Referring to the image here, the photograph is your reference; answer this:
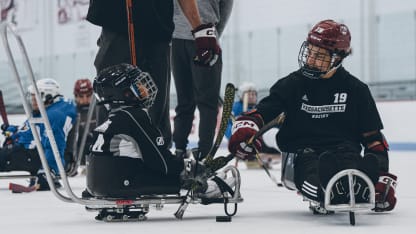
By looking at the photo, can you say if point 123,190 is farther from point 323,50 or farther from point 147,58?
point 323,50

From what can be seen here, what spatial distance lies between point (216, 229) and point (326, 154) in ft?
1.27

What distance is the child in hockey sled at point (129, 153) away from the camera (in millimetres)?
2150

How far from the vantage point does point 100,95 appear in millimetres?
2213

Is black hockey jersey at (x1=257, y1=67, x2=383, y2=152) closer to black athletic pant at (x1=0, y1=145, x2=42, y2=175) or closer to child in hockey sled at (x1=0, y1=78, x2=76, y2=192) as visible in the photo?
child in hockey sled at (x1=0, y1=78, x2=76, y2=192)

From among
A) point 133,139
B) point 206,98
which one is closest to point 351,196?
point 133,139

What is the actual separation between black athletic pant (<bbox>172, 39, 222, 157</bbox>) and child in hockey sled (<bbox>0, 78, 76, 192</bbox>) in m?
0.84

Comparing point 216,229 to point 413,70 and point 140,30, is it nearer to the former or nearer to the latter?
point 140,30

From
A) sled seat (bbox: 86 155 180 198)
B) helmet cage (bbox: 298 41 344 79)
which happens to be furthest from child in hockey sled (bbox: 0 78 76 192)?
helmet cage (bbox: 298 41 344 79)

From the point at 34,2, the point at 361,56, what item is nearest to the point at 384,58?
the point at 361,56

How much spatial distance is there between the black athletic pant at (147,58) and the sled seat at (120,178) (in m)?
Result: 0.37

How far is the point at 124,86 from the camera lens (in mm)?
2166

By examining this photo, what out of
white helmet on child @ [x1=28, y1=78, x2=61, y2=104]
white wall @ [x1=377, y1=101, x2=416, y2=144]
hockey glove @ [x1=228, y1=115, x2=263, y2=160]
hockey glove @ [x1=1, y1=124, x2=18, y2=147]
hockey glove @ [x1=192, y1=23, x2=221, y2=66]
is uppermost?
hockey glove @ [x1=192, y1=23, x2=221, y2=66]

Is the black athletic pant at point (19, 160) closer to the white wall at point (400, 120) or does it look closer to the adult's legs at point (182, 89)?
the adult's legs at point (182, 89)

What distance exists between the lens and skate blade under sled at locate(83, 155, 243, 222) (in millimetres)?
2154
